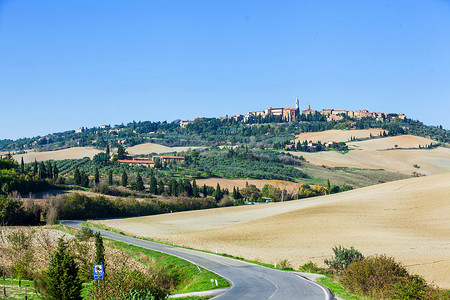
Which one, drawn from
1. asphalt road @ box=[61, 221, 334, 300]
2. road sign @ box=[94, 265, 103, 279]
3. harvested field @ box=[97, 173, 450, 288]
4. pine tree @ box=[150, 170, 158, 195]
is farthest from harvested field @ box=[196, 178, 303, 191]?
road sign @ box=[94, 265, 103, 279]

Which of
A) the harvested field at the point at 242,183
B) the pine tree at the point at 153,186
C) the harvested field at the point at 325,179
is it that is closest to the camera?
the pine tree at the point at 153,186

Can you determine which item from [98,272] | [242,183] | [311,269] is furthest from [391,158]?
[98,272]

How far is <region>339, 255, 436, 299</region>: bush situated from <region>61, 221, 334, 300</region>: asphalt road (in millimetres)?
1631

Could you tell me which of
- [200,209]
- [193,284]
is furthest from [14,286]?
[200,209]

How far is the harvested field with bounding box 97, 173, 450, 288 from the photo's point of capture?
42469 millimetres

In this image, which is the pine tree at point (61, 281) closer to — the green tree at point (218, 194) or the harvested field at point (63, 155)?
the green tree at point (218, 194)

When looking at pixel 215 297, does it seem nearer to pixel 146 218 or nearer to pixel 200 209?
pixel 146 218

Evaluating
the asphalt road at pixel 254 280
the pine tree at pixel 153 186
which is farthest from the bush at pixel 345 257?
the pine tree at pixel 153 186

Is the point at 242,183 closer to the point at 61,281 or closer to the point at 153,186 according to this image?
the point at 153,186

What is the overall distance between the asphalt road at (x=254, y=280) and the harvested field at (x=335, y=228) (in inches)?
184

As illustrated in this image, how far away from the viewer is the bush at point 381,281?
20.7 meters

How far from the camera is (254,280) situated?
29.4 metres

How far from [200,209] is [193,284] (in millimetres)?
66981

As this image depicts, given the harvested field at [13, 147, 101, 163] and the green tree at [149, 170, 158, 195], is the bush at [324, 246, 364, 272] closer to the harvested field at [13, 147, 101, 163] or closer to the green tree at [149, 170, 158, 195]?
the green tree at [149, 170, 158, 195]
